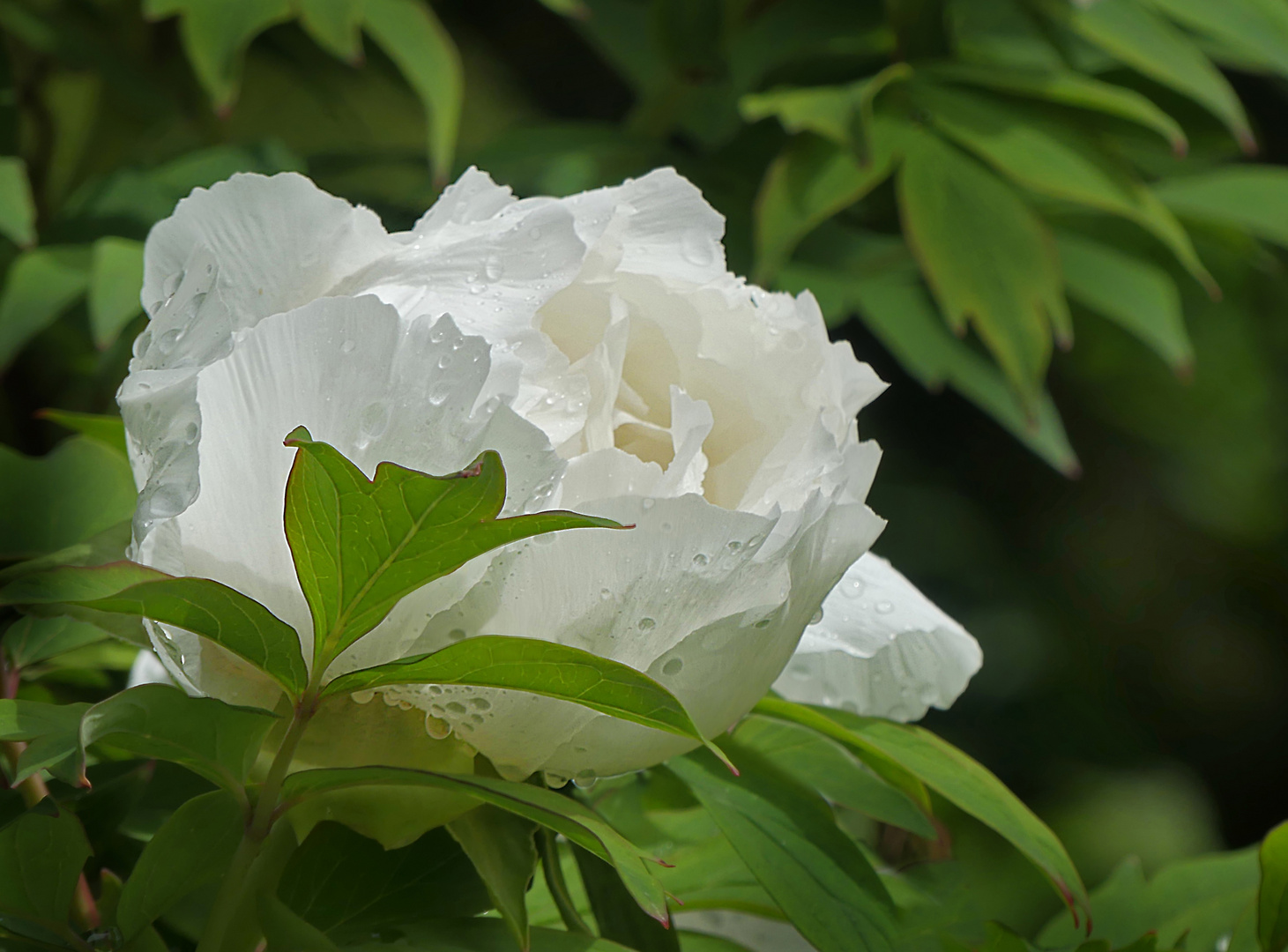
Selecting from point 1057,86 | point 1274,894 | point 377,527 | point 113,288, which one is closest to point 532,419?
point 377,527

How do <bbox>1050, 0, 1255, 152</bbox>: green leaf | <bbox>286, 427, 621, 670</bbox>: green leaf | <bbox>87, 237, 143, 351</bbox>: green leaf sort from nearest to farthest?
1. <bbox>286, 427, 621, 670</bbox>: green leaf
2. <bbox>87, 237, 143, 351</bbox>: green leaf
3. <bbox>1050, 0, 1255, 152</bbox>: green leaf

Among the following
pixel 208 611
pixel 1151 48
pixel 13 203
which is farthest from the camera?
pixel 1151 48

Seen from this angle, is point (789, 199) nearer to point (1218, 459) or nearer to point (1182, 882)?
point (1182, 882)

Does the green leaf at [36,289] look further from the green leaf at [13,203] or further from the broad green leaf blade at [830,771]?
the broad green leaf blade at [830,771]

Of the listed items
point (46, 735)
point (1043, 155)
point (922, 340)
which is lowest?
point (922, 340)

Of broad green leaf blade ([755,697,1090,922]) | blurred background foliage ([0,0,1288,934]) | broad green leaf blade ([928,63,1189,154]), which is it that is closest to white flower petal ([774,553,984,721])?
broad green leaf blade ([755,697,1090,922])

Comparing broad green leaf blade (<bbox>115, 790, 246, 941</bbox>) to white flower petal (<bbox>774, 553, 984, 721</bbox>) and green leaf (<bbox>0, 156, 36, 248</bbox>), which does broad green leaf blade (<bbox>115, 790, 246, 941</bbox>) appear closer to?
white flower petal (<bbox>774, 553, 984, 721</bbox>)

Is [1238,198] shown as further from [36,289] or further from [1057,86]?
[36,289]
